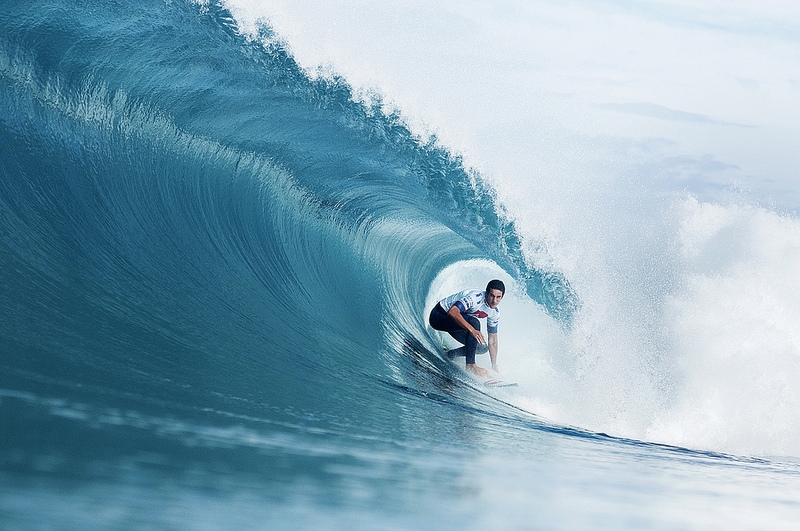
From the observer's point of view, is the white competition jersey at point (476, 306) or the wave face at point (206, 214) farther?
the white competition jersey at point (476, 306)

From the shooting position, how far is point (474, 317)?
22.4ft

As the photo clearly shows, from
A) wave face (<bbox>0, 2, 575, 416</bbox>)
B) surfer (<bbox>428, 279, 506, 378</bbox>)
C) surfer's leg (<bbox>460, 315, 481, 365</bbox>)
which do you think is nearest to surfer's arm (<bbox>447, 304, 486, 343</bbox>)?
surfer (<bbox>428, 279, 506, 378</bbox>)

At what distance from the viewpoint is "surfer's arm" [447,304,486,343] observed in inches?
256

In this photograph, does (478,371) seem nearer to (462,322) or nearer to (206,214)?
(462,322)

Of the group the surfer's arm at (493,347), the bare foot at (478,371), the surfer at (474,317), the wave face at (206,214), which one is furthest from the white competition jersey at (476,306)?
the wave face at (206,214)

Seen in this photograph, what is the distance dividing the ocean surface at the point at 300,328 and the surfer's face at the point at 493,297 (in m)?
0.80

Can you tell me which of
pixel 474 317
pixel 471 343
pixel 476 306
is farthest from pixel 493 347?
pixel 476 306

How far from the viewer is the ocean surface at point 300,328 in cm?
208

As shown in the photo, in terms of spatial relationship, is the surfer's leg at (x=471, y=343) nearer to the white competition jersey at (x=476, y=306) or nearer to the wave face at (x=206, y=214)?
the white competition jersey at (x=476, y=306)

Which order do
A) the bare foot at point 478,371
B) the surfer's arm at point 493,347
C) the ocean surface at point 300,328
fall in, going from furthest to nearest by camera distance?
the surfer's arm at point 493,347 < the bare foot at point 478,371 < the ocean surface at point 300,328

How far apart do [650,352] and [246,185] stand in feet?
16.7

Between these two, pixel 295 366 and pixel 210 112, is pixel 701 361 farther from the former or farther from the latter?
pixel 210 112

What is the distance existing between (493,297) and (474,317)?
14.0 inches

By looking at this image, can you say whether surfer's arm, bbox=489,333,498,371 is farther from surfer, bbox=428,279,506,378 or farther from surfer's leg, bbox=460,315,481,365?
surfer's leg, bbox=460,315,481,365
